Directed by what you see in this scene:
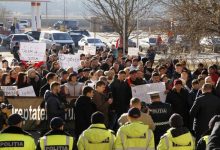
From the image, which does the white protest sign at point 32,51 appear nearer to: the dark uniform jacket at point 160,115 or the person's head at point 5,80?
the person's head at point 5,80

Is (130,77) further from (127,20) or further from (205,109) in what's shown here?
(127,20)

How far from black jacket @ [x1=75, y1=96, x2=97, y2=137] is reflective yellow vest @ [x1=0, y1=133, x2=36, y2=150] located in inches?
141

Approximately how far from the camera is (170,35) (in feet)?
84.1

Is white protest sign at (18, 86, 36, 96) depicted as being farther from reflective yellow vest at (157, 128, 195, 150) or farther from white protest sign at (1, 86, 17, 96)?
reflective yellow vest at (157, 128, 195, 150)

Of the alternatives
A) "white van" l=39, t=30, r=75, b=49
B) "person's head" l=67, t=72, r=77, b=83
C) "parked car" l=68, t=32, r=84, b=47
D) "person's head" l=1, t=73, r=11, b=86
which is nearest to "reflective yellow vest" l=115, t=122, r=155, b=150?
"person's head" l=67, t=72, r=77, b=83

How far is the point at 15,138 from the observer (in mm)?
9266

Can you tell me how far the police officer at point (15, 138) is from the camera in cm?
923

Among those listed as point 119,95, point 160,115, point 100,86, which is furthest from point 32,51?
point 160,115

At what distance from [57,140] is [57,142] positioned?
0.11ft

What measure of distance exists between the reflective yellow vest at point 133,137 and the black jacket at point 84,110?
10.1 ft

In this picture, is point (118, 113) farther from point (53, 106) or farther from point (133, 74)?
point (53, 106)

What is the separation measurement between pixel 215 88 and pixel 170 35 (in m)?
10.5

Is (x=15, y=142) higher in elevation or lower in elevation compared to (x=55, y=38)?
lower

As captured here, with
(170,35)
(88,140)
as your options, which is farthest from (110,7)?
(88,140)
